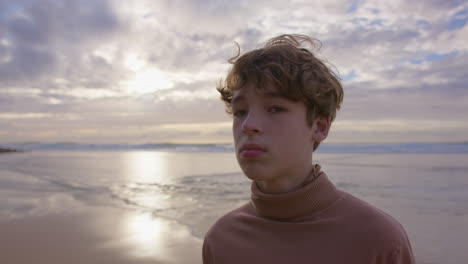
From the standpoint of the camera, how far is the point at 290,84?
5.74ft

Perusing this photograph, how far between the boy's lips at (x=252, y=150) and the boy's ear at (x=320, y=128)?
332 millimetres

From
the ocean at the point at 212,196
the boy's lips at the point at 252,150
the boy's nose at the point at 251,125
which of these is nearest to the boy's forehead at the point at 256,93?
the boy's nose at the point at 251,125

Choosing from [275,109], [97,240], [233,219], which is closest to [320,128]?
[275,109]

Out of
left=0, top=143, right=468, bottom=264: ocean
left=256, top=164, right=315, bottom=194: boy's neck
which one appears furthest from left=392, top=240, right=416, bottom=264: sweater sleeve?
left=0, top=143, right=468, bottom=264: ocean

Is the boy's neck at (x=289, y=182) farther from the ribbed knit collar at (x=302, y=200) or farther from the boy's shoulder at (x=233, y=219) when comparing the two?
the boy's shoulder at (x=233, y=219)

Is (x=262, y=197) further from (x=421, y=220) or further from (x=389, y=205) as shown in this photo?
(x=389, y=205)

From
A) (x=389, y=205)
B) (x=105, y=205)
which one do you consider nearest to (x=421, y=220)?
(x=389, y=205)

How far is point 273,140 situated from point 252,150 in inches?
4.2

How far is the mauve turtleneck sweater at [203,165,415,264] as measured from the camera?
4.88 feet

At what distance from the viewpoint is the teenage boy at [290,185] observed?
5.05ft

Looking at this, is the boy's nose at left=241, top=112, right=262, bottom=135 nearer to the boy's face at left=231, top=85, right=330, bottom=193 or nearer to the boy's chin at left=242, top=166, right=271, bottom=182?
the boy's face at left=231, top=85, right=330, bottom=193

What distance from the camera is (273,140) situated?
1706 millimetres

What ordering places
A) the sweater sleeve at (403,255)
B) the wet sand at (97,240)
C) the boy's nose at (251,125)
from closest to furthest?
the sweater sleeve at (403,255) < the boy's nose at (251,125) < the wet sand at (97,240)

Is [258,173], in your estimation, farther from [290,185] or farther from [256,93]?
[256,93]
